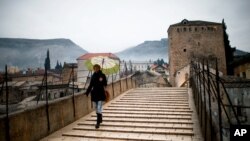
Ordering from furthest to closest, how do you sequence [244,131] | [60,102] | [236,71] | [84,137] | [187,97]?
[236,71]
[187,97]
[60,102]
[84,137]
[244,131]

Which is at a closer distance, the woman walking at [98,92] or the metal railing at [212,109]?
the metal railing at [212,109]

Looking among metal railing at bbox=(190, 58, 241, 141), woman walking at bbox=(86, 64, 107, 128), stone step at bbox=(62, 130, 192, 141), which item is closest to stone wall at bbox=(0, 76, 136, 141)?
stone step at bbox=(62, 130, 192, 141)

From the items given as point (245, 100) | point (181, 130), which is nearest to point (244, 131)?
point (181, 130)

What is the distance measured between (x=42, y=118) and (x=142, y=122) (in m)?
3.19

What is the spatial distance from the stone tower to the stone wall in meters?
43.6

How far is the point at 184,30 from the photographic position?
5134cm

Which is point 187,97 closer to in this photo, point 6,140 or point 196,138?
point 196,138

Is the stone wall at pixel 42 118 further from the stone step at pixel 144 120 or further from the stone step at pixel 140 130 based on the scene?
the stone step at pixel 144 120

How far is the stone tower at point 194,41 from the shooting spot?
50750 mm

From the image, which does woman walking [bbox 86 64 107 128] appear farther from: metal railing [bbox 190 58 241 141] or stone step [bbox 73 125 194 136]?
metal railing [bbox 190 58 241 141]

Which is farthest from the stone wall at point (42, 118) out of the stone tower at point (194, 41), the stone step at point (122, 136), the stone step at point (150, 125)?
the stone tower at point (194, 41)

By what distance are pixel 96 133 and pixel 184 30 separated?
48.2m

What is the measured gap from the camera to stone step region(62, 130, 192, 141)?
236 inches

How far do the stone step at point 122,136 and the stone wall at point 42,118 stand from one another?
2.14ft
